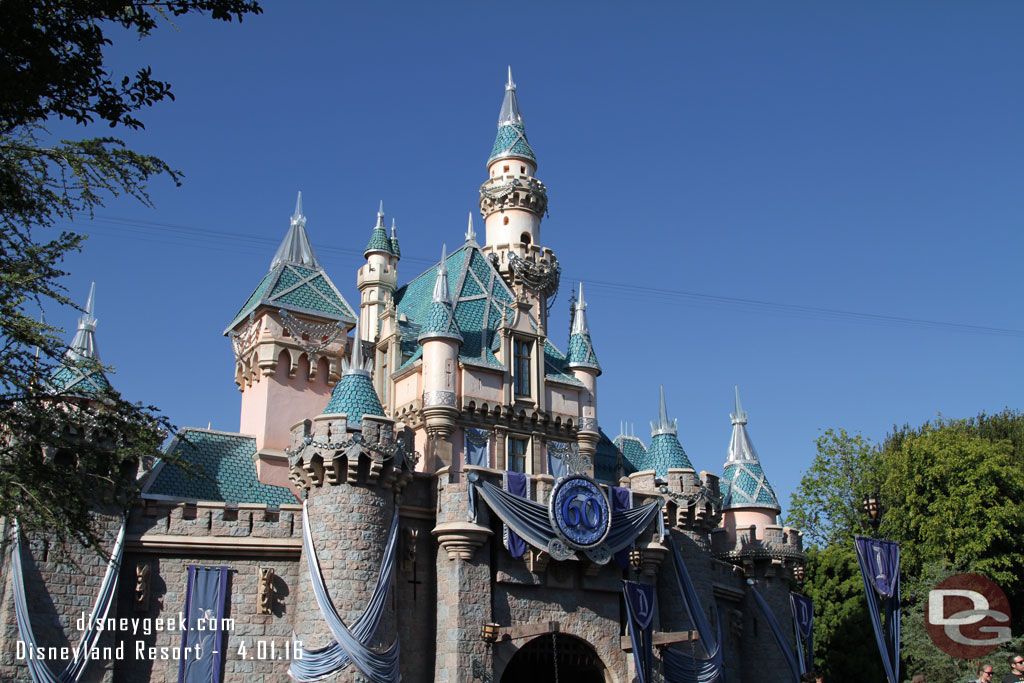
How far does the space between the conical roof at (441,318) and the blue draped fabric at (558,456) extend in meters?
4.66

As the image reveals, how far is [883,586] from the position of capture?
88.5 ft

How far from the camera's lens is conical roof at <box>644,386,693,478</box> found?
30523 mm

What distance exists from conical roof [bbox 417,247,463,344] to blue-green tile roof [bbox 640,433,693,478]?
6.94m

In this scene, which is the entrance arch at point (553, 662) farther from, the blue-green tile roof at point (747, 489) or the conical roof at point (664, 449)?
the blue-green tile roof at point (747, 489)

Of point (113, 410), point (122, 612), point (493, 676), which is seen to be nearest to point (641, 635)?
point (493, 676)

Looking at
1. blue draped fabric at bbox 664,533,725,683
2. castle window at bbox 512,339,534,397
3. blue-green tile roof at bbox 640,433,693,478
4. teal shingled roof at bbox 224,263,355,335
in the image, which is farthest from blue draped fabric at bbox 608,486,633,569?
teal shingled roof at bbox 224,263,355,335

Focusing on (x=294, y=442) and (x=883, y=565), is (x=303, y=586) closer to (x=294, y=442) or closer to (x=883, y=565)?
(x=294, y=442)

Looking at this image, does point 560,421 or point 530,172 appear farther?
point 530,172

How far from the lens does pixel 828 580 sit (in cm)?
3981

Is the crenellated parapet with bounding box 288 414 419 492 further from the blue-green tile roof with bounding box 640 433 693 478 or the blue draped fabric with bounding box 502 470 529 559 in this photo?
the blue-green tile roof with bounding box 640 433 693 478

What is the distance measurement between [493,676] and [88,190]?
14.0m

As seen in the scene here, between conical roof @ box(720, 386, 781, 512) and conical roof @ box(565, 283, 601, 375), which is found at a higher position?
conical roof @ box(565, 283, 601, 375)

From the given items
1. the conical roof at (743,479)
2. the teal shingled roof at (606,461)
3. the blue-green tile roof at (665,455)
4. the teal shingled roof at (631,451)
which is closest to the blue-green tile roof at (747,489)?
the conical roof at (743,479)

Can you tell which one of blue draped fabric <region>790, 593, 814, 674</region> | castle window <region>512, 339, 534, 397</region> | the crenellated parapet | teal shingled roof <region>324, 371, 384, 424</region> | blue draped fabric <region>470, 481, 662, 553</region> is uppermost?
castle window <region>512, 339, 534, 397</region>
